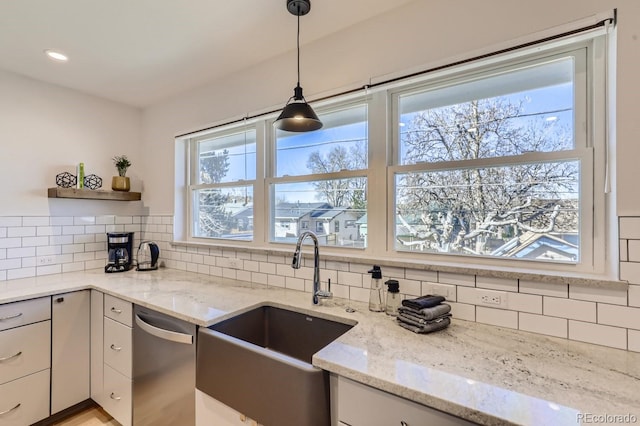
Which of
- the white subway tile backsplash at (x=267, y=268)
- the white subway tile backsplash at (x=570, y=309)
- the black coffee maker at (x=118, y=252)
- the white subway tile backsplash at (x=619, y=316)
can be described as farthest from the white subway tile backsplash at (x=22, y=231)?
the white subway tile backsplash at (x=619, y=316)

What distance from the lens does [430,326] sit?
4.05 ft


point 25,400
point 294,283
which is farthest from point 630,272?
point 25,400

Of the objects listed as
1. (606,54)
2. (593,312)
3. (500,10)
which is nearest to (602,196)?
(593,312)

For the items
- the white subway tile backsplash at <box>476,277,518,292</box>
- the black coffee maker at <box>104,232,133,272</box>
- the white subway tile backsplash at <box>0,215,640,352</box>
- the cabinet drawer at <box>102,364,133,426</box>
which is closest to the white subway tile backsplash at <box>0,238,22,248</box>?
the white subway tile backsplash at <box>0,215,640,352</box>

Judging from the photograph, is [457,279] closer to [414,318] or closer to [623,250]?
[414,318]

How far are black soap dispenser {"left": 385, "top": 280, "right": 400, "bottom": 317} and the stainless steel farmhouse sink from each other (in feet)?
0.68

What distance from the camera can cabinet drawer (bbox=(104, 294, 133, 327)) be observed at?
70.9 inches

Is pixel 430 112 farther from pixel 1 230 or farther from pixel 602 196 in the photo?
pixel 1 230

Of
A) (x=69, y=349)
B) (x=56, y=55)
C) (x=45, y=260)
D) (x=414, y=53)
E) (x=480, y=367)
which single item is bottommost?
(x=69, y=349)

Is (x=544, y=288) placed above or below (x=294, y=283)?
above

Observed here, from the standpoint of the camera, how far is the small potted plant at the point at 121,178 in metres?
2.78

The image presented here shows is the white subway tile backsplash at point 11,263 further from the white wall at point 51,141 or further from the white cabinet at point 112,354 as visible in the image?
the white cabinet at point 112,354

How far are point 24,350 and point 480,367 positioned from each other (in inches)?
100

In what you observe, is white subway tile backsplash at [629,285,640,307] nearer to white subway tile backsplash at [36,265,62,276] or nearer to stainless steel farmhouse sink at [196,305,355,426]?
stainless steel farmhouse sink at [196,305,355,426]
